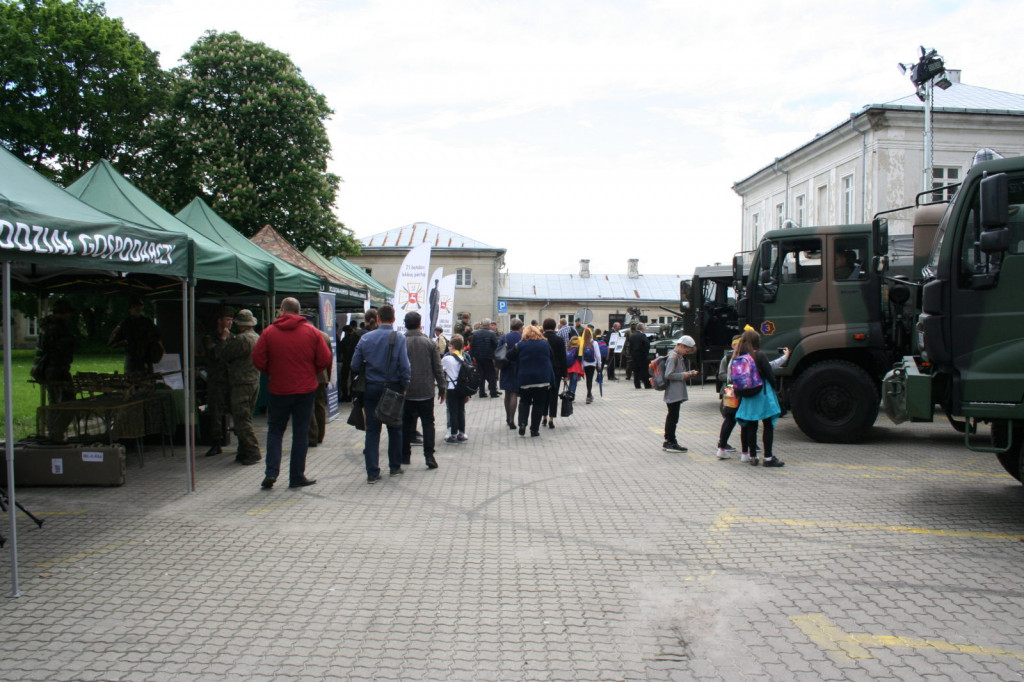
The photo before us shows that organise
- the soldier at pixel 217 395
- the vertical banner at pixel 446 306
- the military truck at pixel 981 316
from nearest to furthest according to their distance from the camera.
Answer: the military truck at pixel 981 316, the soldier at pixel 217 395, the vertical banner at pixel 446 306

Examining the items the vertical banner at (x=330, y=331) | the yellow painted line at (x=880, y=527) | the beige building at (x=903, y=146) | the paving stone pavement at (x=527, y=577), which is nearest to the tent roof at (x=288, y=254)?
the vertical banner at (x=330, y=331)

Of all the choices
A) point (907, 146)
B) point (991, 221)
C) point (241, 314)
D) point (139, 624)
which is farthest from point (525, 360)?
point (907, 146)

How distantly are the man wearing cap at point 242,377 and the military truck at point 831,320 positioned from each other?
7.00 m

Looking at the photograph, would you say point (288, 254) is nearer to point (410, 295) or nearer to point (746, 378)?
point (410, 295)

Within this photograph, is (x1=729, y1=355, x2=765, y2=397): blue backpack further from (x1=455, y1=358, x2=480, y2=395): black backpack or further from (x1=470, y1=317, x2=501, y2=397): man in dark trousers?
(x1=470, y1=317, x2=501, y2=397): man in dark trousers

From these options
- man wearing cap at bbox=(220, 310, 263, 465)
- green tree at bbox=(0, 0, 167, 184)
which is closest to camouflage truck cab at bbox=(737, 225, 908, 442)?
man wearing cap at bbox=(220, 310, 263, 465)

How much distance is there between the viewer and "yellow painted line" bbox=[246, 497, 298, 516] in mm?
6707

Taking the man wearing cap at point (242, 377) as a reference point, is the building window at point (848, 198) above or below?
above

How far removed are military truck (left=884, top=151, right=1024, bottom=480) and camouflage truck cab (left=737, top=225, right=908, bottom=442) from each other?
3.73 meters

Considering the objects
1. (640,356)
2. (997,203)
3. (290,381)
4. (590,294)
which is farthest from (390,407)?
(590,294)

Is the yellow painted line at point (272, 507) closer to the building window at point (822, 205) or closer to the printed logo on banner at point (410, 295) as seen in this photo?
the printed logo on banner at point (410, 295)

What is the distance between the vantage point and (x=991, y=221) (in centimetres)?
570

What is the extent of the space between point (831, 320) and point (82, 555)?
30.9 ft

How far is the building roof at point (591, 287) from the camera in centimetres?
6738
